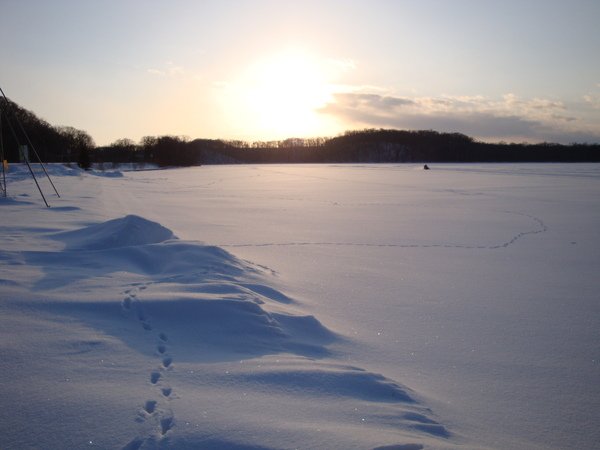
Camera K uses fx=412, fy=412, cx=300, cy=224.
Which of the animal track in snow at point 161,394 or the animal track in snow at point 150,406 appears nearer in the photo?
the animal track in snow at point 161,394

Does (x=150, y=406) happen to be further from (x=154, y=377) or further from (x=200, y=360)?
(x=200, y=360)

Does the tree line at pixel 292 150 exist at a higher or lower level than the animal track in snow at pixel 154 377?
higher

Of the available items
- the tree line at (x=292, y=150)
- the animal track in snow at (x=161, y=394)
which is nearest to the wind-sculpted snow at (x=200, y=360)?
the animal track in snow at (x=161, y=394)

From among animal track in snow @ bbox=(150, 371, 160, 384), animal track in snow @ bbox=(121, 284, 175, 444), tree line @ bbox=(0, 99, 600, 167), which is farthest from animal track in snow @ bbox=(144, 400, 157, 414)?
tree line @ bbox=(0, 99, 600, 167)

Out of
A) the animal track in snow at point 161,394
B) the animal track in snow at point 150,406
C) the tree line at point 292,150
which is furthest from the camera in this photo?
the tree line at point 292,150

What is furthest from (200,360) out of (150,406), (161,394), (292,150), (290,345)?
(292,150)

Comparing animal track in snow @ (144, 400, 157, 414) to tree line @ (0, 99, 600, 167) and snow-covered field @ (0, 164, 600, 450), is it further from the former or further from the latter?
tree line @ (0, 99, 600, 167)

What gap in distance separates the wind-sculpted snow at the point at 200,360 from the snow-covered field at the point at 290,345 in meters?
0.01

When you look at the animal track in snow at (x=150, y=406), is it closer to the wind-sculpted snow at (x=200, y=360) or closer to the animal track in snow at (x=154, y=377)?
the wind-sculpted snow at (x=200, y=360)

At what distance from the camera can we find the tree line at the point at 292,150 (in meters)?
61.0

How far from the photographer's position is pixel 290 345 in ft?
11.4

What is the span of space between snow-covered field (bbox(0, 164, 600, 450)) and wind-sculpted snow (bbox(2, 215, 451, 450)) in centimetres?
1

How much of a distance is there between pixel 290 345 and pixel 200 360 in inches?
31.5

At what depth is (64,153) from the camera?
65062 millimetres
